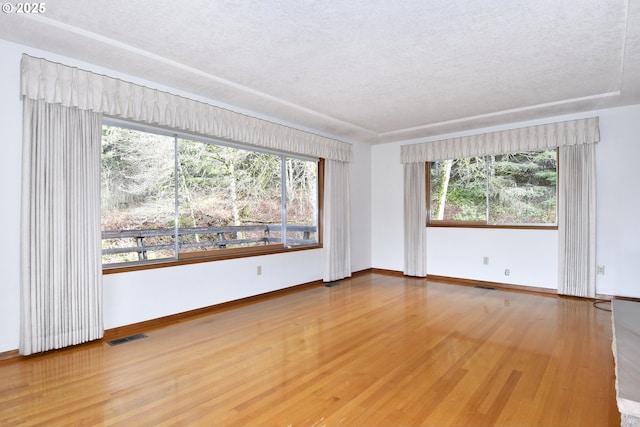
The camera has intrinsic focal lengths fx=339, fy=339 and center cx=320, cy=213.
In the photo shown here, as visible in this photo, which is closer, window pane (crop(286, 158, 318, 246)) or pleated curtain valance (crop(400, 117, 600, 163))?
pleated curtain valance (crop(400, 117, 600, 163))

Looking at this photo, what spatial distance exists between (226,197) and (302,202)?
1.42m

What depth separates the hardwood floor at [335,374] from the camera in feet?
6.49

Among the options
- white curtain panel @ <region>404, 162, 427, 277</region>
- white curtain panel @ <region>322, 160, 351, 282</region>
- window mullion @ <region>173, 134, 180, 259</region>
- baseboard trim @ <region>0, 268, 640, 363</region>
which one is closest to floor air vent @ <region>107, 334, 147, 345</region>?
baseboard trim @ <region>0, 268, 640, 363</region>

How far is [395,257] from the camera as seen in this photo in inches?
255

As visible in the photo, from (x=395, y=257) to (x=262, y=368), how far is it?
435cm

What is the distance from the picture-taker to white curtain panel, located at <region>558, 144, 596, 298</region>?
4520 millimetres

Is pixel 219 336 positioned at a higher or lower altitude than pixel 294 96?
lower

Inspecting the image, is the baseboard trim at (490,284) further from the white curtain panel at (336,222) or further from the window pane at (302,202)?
the window pane at (302,202)

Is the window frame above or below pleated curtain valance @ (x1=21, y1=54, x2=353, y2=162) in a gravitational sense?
below

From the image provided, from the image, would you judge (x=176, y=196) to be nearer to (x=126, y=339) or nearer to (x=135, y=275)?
(x=135, y=275)

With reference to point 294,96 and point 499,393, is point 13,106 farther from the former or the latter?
point 499,393

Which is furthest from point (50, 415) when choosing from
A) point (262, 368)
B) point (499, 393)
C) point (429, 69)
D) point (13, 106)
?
point (429, 69)

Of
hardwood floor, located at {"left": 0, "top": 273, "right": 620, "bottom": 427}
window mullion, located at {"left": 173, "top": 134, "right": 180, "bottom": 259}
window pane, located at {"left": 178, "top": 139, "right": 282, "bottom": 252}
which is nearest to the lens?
hardwood floor, located at {"left": 0, "top": 273, "right": 620, "bottom": 427}

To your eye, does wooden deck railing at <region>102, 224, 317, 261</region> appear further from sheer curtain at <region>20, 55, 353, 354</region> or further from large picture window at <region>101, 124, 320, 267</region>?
sheer curtain at <region>20, 55, 353, 354</region>
